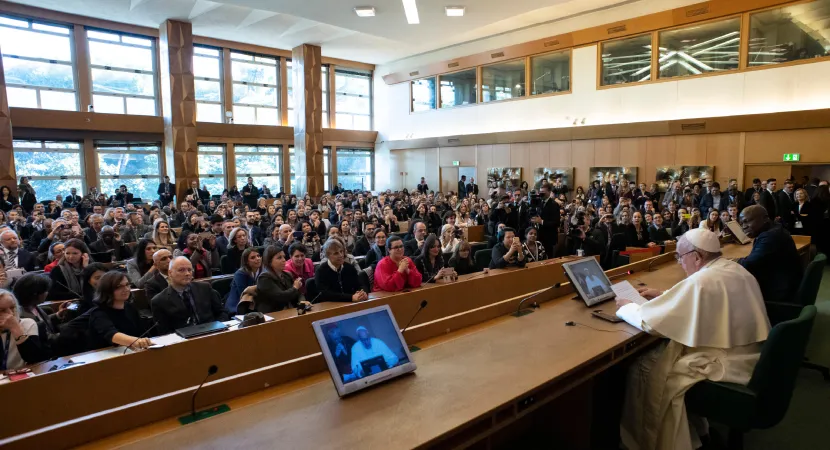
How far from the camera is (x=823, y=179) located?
473 inches

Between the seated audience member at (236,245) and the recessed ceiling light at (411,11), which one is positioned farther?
the recessed ceiling light at (411,11)

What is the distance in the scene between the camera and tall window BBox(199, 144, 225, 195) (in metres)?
18.9

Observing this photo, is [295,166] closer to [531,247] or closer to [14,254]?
[14,254]

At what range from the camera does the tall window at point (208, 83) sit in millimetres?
18859

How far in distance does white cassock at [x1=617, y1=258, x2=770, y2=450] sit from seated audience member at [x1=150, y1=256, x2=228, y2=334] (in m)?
3.37

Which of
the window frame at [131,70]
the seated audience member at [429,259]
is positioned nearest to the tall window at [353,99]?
the window frame at [131,70]

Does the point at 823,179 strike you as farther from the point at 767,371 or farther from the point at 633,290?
the point at 767,371

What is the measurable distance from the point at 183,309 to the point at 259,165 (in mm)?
17498

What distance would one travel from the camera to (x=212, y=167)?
754 inches

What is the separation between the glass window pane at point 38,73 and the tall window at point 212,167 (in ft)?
15.0

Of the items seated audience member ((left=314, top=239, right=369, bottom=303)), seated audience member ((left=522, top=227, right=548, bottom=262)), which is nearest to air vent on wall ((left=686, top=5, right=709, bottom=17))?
seated audience member ((left=522, top=227, right=548, bottom=262))

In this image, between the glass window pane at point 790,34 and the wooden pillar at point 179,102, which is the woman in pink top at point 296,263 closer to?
the glass window pane at point 790,34

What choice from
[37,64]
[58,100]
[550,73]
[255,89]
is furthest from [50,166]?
[550,73]

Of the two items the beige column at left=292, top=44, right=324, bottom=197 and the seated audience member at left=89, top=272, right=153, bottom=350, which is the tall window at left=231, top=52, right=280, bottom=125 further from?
the seated audience member at left=89, top=272, right=153, bottom=350
